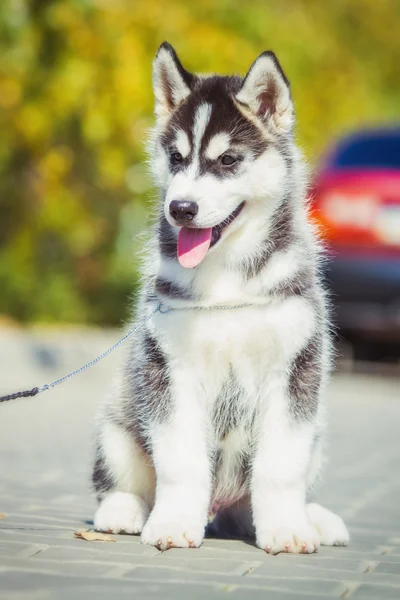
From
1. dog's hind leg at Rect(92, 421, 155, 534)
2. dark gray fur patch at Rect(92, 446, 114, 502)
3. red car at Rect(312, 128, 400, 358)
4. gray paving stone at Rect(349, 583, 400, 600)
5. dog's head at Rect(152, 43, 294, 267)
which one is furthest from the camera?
red car at Rect(312, 128, 400, 358)

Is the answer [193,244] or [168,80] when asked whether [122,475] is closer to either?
[193,244]

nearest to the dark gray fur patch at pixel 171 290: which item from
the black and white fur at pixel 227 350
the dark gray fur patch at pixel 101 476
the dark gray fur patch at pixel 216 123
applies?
the black and white fur at pixel 227 350

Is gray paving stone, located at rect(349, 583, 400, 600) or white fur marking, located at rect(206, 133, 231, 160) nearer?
gray paving stone, located at rect(349, 583, 400, 600)

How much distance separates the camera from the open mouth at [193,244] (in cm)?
456

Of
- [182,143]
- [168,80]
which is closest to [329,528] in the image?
[182,143]

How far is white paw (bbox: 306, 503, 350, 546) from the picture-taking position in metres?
4.67

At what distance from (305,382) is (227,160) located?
0.91m

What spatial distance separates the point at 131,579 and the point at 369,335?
7978mm

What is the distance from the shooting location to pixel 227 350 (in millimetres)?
4434

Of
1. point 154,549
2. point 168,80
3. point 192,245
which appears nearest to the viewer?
point 154,549

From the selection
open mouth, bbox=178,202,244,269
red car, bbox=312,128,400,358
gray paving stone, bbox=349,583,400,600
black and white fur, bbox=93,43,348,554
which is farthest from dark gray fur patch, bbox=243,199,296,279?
red car, bbox=312,128,400,358

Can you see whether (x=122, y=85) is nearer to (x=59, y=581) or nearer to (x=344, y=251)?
(x=344, y=251)

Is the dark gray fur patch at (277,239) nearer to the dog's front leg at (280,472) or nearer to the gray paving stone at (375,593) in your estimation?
the dog's front leg at (280,472)

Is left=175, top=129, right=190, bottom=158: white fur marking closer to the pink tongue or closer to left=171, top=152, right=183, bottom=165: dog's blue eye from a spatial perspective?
left=171, top=152, right=183, bottom=165: dog's blue eye
